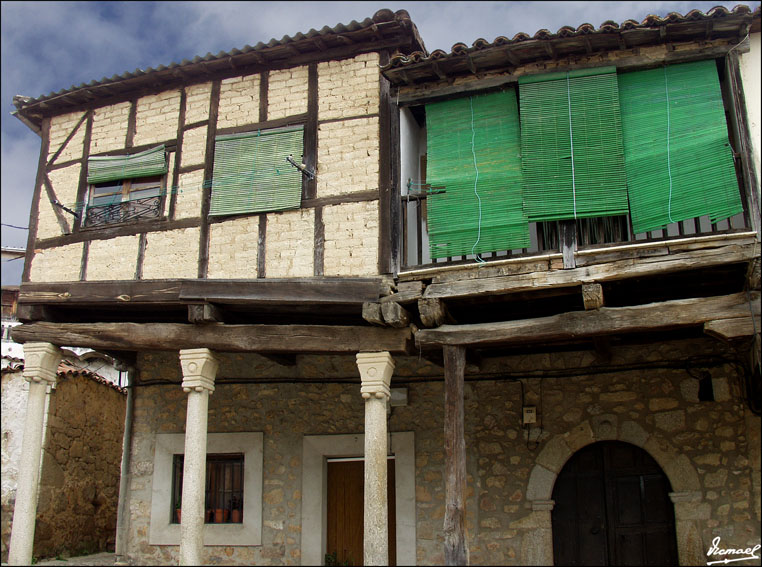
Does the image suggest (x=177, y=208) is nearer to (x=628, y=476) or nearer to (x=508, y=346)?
(x=508, y=346)

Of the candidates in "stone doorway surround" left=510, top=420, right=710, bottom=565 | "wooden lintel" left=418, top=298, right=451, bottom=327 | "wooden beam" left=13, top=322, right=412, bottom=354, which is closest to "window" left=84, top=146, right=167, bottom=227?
"wooden beam" left=13, top=322, right=412, bottom=354

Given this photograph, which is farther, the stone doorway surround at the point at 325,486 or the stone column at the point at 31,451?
the stone doorway surround at the point at 325,486

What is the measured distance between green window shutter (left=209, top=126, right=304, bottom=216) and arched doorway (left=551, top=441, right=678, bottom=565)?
4384mm

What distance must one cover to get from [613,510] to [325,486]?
340cm

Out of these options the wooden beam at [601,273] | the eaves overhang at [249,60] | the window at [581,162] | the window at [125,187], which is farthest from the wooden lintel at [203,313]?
the eaves overhang at [249,60]

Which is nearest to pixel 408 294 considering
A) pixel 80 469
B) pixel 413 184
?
pixel 413 184

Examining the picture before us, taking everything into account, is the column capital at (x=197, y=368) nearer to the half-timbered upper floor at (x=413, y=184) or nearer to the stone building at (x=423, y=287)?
the stone building at (x=423, y=287)

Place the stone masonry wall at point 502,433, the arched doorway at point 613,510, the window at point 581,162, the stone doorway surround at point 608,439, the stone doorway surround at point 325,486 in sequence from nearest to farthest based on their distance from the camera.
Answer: the window at point 581,162 → the stone doorway surround at point 608,439 → the stone masonry wall at point 502,433 → the arched doorway at point 613,510 → the stone doorway surround at point 325,486

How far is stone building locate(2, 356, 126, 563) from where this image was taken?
1088 cm

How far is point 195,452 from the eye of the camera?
8.41 meters

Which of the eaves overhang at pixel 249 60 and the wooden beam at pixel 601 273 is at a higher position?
the eaves overhang at pixel 249 60

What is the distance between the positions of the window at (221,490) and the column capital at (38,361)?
81.9 inches

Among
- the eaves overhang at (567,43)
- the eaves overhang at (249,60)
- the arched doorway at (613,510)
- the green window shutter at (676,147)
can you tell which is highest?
the eaves overhang at (249,60)

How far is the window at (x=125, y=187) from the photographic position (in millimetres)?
9688
